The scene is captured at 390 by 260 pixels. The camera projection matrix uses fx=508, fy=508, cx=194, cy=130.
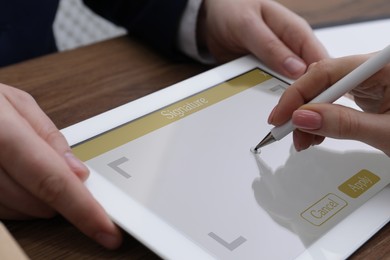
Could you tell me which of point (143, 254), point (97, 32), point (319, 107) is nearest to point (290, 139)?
point (319, 107)

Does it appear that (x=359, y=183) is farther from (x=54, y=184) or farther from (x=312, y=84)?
(x=54, y=184)

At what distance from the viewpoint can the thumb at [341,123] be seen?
1.28 ft

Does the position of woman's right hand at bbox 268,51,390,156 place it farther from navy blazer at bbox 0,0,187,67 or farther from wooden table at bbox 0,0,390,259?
navy blazer at bbox 0,0,187,67

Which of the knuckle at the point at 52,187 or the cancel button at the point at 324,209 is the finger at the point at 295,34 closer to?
the cancel button at the point at 324,209

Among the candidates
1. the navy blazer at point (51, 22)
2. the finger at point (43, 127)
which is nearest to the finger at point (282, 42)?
the navy blazer at point (51, 22)

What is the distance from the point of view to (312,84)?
44cm

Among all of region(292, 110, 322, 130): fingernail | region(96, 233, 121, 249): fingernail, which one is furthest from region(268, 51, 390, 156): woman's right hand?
region(96, 233, 121, 249): fingernail

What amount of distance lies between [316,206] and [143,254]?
0.44 ft

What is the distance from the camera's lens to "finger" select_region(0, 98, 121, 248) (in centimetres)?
35

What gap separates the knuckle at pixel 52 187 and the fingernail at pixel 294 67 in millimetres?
290

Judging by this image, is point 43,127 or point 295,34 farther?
point 295,34

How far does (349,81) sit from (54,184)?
9.4 inches

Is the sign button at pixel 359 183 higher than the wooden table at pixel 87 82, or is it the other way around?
the wooden table at pixel 87 82

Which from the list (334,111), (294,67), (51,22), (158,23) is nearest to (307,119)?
(334,111)
